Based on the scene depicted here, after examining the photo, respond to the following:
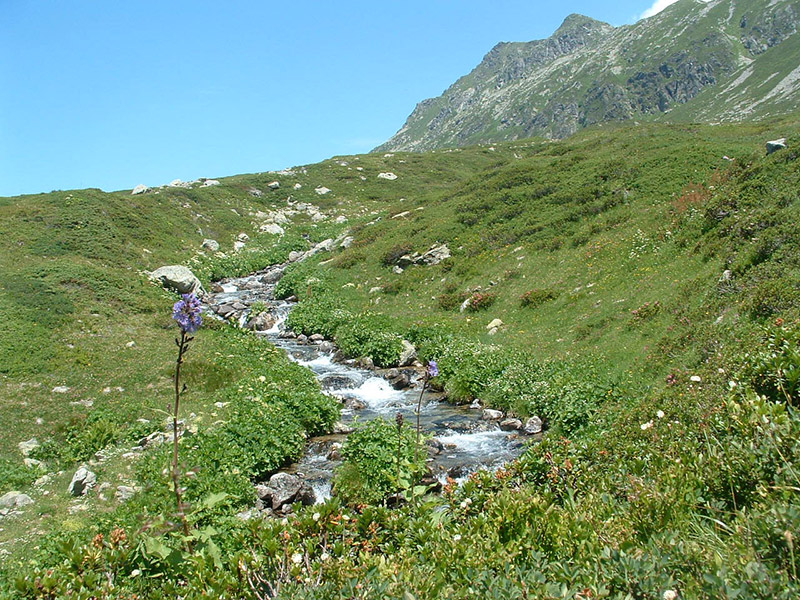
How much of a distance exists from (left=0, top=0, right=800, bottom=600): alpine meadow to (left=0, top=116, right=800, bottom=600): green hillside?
63 millimetres

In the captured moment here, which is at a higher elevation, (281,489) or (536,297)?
(281,489)

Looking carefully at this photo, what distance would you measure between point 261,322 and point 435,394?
14.4 m

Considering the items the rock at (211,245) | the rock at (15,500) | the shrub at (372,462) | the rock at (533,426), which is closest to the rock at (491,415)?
the rock at (533,426)

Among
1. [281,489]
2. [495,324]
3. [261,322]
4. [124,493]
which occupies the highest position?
[261,322]

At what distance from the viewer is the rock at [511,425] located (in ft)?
49.7

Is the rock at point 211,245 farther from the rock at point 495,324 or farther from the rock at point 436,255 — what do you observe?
the rock at point 495,324

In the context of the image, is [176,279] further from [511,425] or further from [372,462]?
[372,462]

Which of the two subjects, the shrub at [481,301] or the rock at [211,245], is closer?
the shrub at [481,301]

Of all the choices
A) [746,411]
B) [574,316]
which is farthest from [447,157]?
[746,411]

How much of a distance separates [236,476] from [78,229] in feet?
109

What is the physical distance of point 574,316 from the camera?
70.1ft

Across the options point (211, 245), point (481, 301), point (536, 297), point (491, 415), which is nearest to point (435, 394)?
point (491, 415)

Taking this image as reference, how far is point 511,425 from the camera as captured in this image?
15.2 metres

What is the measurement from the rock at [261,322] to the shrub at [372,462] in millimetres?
18420
